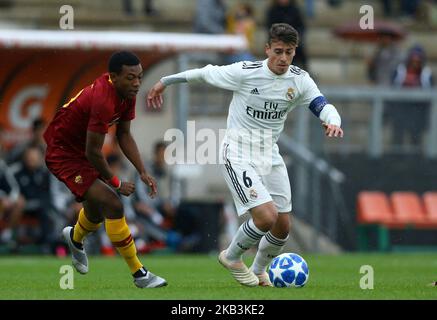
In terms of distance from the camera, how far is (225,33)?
918 inches

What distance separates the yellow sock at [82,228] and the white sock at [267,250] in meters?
1.58

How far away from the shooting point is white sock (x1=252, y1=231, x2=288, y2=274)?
39.6ft

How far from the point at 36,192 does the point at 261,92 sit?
8903 mm

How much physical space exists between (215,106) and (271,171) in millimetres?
9992

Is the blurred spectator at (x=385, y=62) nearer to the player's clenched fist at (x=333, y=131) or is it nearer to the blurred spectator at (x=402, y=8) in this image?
the blurred spectator at (x=402, y=8)

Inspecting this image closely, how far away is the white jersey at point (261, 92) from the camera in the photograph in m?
11.8

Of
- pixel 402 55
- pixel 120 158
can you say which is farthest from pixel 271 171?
pixel 402 55

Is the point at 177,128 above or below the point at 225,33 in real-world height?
below

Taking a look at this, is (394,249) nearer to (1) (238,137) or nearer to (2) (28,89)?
(2) (28,89)

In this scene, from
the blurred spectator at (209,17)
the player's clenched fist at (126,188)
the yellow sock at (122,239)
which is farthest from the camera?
the blurred spectator at (209,17)

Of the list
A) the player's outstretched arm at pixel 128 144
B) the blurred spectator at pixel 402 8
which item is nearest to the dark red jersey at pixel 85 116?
the player's outstretched arm at pixel 128 144

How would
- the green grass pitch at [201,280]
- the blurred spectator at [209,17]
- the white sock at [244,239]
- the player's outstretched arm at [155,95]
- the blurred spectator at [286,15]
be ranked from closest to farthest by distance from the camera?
the green grass pitch at [201,280] < the white sock at [244,239] < the player's outstretched arm at [155,95] < the blurred spectator at [286,15] < the blurred spectator at [209,17]

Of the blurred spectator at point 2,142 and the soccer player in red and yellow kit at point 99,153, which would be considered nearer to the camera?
the soccer player in red and yellow kit at point 99,153

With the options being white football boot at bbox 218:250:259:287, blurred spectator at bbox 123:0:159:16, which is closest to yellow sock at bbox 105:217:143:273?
white football boot at bbox 218:250:259:287
